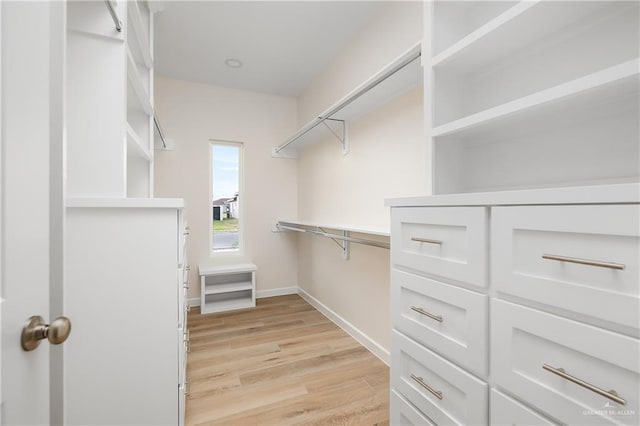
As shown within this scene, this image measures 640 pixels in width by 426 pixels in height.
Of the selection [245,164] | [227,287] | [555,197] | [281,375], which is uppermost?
[245,164]

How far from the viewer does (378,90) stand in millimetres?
1774

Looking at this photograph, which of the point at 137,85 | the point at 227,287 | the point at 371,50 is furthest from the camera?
the point at 227,287

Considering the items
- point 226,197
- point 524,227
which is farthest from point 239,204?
point 524,227

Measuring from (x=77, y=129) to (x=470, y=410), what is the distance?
165 cm

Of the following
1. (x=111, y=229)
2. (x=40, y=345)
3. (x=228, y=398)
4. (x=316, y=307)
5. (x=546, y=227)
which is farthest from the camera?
(x=316, y=307)

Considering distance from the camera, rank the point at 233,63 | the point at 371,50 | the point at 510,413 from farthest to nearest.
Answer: the point at 233,63, the point at 371,50, the point at 510,413

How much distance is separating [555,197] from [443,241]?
31 centimetres

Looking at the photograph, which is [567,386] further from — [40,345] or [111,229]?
[111,229]

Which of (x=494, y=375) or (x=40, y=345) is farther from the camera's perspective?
(x=494, y=375)

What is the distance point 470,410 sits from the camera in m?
0.78

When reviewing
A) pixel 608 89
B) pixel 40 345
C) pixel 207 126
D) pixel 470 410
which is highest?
pixel 207 126

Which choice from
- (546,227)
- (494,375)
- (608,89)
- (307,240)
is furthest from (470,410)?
(307,240)

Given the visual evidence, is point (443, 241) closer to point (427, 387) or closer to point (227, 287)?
point (427, 387)

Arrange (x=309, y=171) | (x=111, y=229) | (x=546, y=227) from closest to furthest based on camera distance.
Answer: (x=546, y=227), (x=111, y=229), (x=309, y=171)
